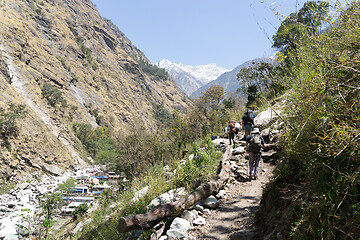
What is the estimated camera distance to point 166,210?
415 centimetres

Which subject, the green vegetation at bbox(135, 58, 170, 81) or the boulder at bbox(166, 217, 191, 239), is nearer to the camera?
the boulder at bbox(166, 217, 191, 239)

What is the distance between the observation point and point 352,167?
5.43ft

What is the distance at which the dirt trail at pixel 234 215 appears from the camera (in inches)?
140

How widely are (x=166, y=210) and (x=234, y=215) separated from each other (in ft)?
4.49

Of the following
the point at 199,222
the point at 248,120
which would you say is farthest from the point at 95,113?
the point at 199,222

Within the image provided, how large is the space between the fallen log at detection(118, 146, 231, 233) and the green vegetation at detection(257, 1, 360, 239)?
205cm

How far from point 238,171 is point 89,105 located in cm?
7621

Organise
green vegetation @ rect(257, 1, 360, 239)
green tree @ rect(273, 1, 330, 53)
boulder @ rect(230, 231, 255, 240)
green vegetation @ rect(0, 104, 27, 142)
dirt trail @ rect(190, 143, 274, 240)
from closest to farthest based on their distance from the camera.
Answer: green vegetation @ rect(257, 1, 360, 239)
green tree @ rect(273, 1, 330, 53)
boulder @ rect(230, 231, 255, 240)
dirt trail @ rect(190, 143, 274, 240)
green vegetation @ rect(0, 104, 27, 142)

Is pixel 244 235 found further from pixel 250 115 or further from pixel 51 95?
pixel 51 95

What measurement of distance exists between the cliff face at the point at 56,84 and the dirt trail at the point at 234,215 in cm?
1375

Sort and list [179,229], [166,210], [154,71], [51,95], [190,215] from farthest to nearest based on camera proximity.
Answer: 1. [154,71]
2. [51,95]
3. [190,215]
4. [166,210]
5. [179,229]

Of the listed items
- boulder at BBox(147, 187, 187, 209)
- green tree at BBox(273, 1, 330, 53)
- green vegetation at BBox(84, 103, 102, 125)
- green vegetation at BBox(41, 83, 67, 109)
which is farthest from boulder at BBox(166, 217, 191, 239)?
green vegetation at BBox(84, 103, 102, 125)

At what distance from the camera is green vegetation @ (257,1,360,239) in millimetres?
1606

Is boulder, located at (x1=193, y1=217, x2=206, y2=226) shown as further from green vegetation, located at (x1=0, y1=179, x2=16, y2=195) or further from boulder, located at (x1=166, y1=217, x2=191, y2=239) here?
green vegetation, located at (x1=0, y1=179, x2=16, y2=195)
